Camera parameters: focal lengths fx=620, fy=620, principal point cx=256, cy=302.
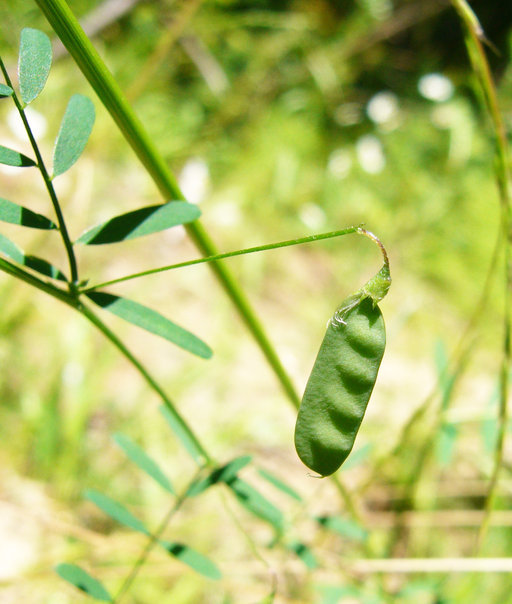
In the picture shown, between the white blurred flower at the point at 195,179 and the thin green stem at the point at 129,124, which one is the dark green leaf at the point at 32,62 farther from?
the white blurred flower at the point at 195,179

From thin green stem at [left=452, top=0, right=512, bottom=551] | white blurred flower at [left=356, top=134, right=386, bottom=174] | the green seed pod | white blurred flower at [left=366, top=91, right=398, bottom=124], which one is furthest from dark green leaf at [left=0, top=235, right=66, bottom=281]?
white blurred flower at [left=366, top=91, right=398, bottom=124]

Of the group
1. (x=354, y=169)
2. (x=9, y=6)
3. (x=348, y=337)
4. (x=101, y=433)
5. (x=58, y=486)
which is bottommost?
(x=348, y=337)

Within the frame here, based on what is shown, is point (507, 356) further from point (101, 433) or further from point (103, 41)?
point (103, 41)

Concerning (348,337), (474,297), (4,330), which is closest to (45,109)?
(4,330)

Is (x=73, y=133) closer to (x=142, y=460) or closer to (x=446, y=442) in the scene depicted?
(x=142, y=460)

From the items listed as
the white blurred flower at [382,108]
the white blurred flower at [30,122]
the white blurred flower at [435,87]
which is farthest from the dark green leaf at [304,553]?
the white blurred flower at [435,87]

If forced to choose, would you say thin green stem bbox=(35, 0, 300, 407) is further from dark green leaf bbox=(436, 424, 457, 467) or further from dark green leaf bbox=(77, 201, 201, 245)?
dark green leaf bbox=(436, 424, 457, 467)

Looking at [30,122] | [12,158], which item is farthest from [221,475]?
[30,122]

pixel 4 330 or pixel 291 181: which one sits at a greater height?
pixel 291 181
